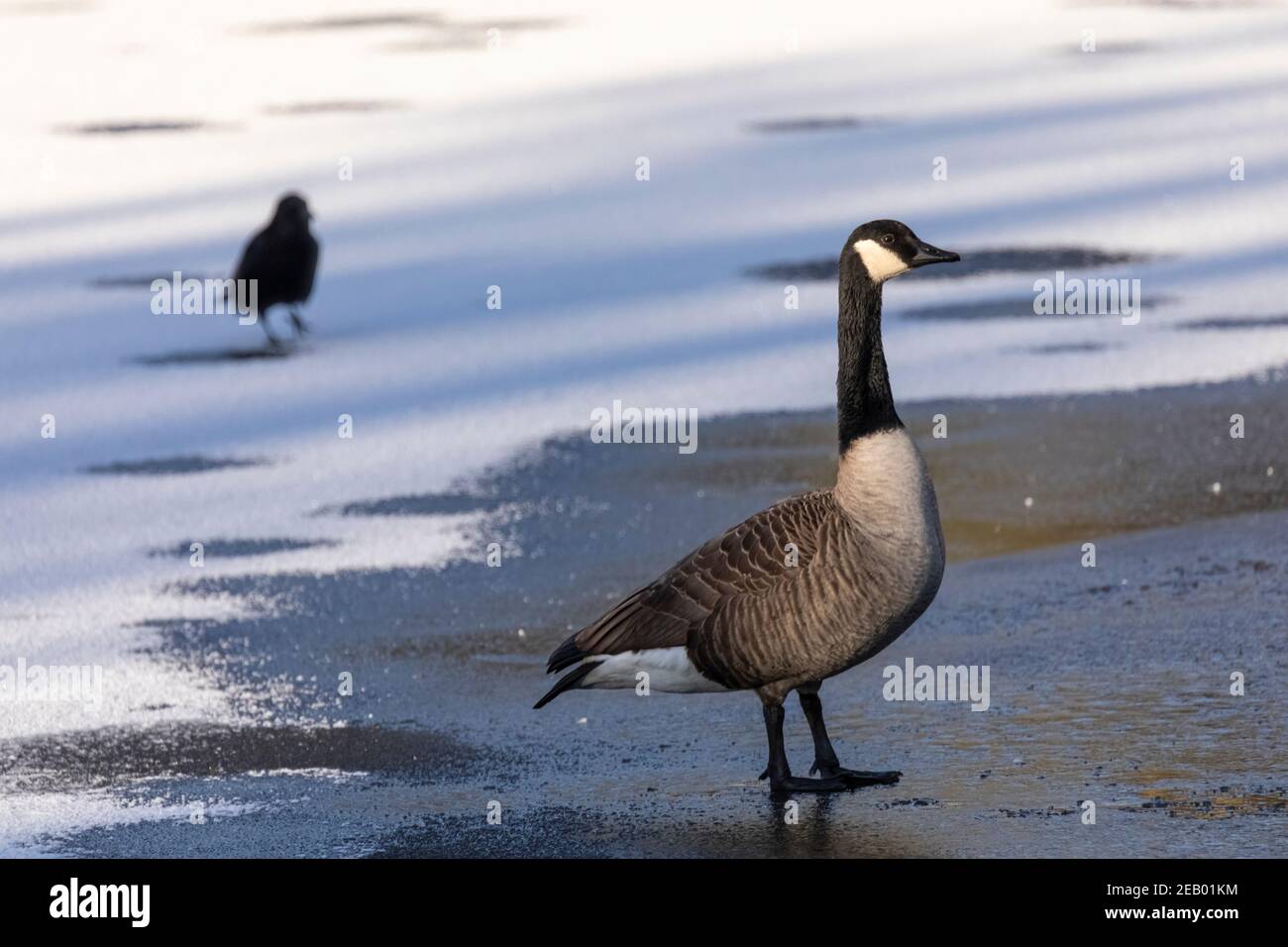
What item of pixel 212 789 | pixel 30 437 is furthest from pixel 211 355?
pixel 212 789

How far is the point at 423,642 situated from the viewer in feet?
24.8

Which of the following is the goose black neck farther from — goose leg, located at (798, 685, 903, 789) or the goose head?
goose leg, located at (798, 685, 903, 789)

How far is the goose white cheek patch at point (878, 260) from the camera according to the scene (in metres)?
6.18

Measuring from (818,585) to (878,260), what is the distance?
1.00 meters

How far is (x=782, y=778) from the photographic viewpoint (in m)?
5.82

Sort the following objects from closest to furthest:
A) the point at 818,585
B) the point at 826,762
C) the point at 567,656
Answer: the point at 818,585, the point at 826,762, the point at 567,656

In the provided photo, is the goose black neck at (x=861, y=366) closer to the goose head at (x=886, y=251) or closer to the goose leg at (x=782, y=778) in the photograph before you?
the goose head at (x=886, y=251)

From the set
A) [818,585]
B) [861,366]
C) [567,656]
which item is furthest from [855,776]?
[861,366]

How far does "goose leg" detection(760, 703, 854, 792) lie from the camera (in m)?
5.81

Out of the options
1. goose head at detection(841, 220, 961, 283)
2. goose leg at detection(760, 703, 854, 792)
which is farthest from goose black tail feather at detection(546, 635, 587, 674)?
goose head at detection(841, 220, 961, 283)

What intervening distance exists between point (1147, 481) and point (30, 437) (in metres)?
5.52

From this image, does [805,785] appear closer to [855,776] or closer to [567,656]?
[855,776]

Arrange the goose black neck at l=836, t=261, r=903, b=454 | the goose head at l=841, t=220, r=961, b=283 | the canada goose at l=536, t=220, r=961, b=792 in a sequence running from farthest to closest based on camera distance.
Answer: the goose head at l=841, t=220, r=961, b=283 < the goose black neck at l=836, t=261, r=903, b=454 < the canada goose at l=536, t=220, r=961, b=792

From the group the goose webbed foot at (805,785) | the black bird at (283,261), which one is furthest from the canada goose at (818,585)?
the black bird at (283,261)
